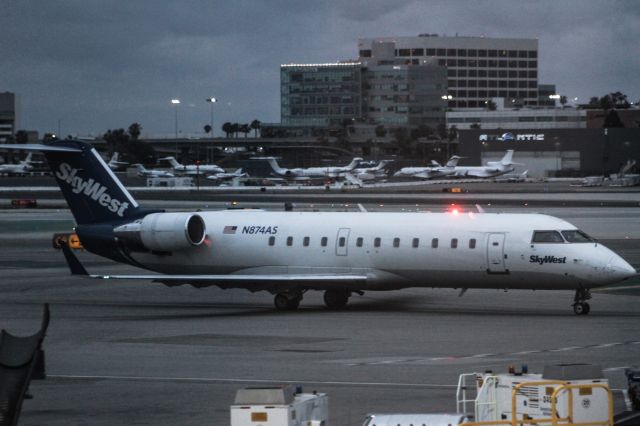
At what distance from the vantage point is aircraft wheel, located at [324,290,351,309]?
33969 mm

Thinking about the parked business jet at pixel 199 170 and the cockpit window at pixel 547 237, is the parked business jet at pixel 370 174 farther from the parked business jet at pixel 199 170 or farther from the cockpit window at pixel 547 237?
the cockpit window at pixel 547 237

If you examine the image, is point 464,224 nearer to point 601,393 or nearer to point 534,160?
point 601,393

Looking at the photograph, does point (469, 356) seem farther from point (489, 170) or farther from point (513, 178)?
point (513, 178)

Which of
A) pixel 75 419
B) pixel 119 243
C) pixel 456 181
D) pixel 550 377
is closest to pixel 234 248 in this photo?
pixel 119 243

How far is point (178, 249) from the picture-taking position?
34969mm

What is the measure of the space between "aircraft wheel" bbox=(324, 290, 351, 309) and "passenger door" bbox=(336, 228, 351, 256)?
1.20 metres

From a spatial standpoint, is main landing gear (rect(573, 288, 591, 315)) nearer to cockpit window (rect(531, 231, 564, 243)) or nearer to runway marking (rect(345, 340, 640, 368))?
cockpit window (rect(531, 231, 564, 243))

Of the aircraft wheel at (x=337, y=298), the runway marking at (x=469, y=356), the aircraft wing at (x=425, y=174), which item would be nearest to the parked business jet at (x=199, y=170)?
the aircraft wing at (x=425, y=174)

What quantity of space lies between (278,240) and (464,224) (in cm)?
556

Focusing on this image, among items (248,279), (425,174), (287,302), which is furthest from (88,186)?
(425,174)

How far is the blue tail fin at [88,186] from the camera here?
1414 inches

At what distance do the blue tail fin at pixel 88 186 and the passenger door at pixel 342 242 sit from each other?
642cm

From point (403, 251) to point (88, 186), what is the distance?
33.4 feet

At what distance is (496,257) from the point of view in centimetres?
3150
